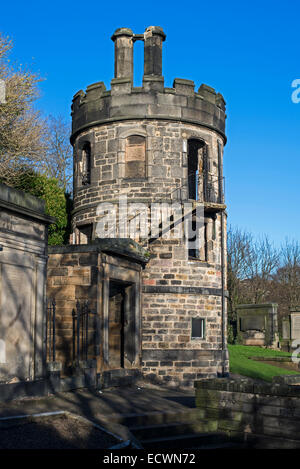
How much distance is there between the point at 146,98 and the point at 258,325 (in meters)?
16.9

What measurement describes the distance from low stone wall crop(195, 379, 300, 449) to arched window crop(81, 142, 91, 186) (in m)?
11.3

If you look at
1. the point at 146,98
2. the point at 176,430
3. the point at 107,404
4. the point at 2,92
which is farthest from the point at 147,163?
the point at 176,430

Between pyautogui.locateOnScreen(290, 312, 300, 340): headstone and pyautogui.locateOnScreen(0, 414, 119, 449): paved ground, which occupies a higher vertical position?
pyautogui.locateOnScreen(290, 312, 300, 340): headstone

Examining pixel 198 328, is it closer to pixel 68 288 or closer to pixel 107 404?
pixel 68 288

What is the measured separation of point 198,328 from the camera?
19609mm

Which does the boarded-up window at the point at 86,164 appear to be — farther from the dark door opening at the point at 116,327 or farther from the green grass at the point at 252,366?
the green grass at the point at 252,366

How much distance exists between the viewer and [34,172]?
79.6ft

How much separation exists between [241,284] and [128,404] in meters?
32.4

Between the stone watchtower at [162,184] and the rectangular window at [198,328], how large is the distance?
0.03m

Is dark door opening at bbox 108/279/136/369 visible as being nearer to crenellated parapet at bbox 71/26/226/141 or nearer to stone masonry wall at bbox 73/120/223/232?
stone masonry wall at bbox 73/120/223/232

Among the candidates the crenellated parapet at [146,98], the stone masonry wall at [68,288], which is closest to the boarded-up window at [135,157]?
the crenellated parapet at [146,98]

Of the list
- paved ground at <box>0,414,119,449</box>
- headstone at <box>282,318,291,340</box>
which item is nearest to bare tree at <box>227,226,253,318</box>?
headstone at <box>282,318,291,340</box>

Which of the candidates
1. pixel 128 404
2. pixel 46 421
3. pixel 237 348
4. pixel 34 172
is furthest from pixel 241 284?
pixel 46 421

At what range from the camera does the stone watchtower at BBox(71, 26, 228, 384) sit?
1902cm
